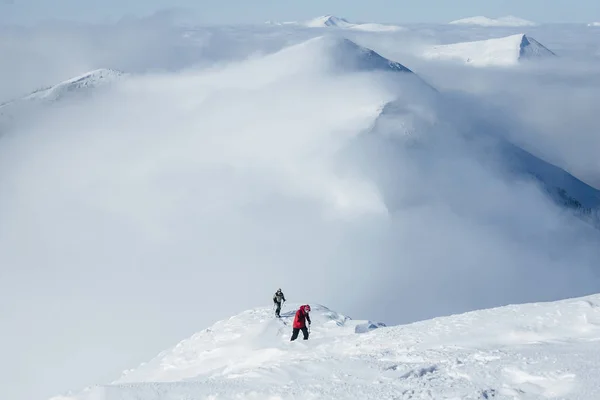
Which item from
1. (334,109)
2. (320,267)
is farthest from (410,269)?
(334,109)

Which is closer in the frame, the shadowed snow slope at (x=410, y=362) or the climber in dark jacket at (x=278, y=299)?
the shadowed snow slope at (x=410, y=362)

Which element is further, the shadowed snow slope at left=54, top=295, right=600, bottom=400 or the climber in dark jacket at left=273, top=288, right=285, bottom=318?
the climber in dark jacket at left=273, top=288, right=285, bottom=318

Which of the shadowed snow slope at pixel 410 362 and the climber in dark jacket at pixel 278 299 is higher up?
the shadowed snow slope at pixel 410 362

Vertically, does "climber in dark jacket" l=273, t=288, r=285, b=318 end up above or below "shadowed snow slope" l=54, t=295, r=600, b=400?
below

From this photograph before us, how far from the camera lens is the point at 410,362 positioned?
17.2 meters

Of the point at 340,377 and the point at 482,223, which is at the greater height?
the point at 340,377

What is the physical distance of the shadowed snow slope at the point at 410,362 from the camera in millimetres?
14164

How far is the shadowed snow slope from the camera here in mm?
14164

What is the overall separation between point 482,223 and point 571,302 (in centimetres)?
11916

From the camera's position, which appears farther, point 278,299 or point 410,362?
point 278,299

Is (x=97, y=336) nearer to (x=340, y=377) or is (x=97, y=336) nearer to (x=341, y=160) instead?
(x=340, y=377)

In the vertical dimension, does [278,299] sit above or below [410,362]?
below

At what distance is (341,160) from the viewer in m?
139

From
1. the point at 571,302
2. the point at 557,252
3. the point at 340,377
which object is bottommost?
the point at 557,252
